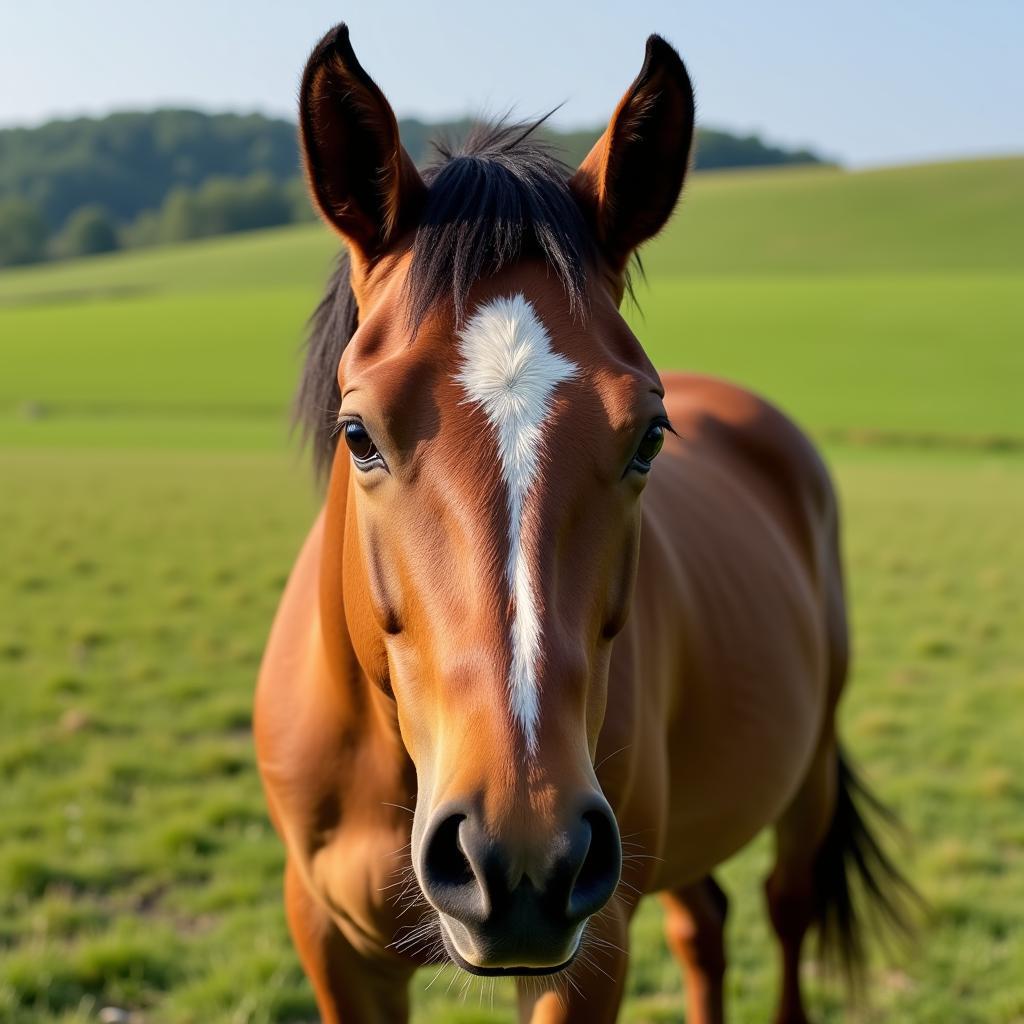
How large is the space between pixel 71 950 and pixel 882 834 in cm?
Answer: 407

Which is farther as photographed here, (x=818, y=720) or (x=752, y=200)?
(x=752, y=200)

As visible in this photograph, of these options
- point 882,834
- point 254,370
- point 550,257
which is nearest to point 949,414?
point 254,370

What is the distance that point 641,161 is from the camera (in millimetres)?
2219

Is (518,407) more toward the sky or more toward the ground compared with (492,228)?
more toward the ground

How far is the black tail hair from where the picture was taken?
4160 mm

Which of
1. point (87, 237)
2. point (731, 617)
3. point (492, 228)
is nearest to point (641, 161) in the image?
point (492, 228)

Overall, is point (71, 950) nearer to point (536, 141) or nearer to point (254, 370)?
point (536, 141)

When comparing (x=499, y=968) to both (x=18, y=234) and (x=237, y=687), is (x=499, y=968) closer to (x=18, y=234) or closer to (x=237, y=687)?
(x=237, y=687)

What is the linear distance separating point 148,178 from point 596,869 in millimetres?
116245

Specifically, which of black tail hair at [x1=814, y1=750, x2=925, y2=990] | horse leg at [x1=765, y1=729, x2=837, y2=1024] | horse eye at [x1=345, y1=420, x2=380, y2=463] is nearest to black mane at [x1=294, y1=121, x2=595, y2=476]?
horse eye at [x1=345, y1=420, x2=380, y2=463]

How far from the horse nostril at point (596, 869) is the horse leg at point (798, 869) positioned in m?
2.80

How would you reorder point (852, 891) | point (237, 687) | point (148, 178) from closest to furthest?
point (852, 891) → point (237, 687) → point (148, 178)

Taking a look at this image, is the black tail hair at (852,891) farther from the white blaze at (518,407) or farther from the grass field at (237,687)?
the white blaze at (518,407)

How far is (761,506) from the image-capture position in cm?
424
